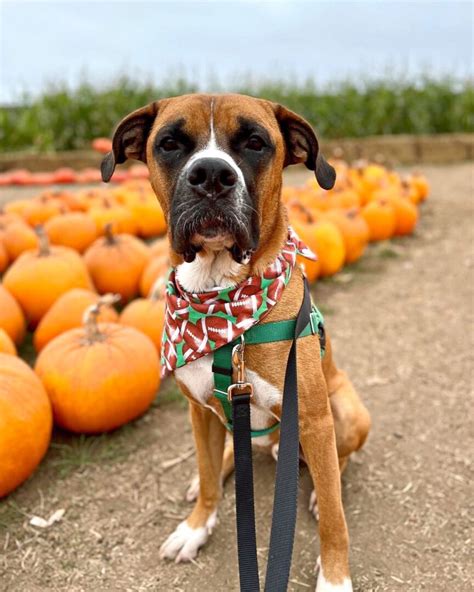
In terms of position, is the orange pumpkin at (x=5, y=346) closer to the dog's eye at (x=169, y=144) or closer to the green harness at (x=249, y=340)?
the green harness at (x=249, y=340)

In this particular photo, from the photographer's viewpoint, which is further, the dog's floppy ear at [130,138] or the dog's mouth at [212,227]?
the dog's floppy ear at [130,138]

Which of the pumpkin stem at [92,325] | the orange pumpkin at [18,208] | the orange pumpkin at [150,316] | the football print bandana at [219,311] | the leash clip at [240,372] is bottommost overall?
the orange pumpkin at [18,208]

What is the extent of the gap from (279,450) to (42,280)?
3.02 metres

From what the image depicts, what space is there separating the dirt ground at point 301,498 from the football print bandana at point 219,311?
1.04 m

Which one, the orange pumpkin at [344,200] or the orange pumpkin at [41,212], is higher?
the orange pumpkin at [41,212]

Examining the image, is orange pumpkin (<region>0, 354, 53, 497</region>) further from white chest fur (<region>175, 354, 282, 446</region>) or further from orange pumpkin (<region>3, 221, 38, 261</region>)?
orange pumpkin (<region>3, 221, 38, 261</region>)

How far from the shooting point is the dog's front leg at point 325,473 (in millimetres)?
2602

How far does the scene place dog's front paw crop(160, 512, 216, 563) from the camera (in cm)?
304

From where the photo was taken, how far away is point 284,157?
2.75 metres

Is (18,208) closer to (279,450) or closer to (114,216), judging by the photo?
(114,216)

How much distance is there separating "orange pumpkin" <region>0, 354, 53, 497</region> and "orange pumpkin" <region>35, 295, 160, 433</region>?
21 centimetres

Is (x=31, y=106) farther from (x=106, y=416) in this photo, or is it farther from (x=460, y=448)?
(x=460, y=448)

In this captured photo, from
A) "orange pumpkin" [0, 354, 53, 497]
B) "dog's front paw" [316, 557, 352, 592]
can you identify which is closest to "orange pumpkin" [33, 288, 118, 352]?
"orange pumpkin" [0, 354, 53, 497]

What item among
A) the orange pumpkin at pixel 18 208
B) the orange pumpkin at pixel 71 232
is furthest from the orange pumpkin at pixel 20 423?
the orange pumpkin at pixel 18 208
